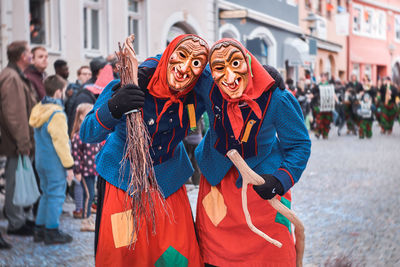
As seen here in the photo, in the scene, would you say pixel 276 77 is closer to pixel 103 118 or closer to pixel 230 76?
pixel 230 76

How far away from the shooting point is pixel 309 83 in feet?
61.0

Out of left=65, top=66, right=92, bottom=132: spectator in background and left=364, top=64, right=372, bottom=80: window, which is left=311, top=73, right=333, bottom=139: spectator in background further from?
left=364, top=64, right=372, bottom=80: window

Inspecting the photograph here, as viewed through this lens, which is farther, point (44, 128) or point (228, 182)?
point (44, 128)

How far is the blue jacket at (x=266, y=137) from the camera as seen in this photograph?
2.87 m

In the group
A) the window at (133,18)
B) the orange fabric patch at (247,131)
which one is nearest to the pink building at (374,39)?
the window at (133,18)

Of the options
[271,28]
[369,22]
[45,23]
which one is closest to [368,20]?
[369,22]

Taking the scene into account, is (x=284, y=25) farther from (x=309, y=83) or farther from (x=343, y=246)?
(x=343, y=246)

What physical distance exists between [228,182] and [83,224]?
9.96ft

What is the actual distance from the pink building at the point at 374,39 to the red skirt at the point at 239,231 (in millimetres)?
32713

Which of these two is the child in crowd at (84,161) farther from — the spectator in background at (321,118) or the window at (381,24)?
the window at (381,24)

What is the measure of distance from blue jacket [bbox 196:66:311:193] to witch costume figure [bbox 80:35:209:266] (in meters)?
0.14

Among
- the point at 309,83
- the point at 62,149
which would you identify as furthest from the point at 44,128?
the point at 309,83

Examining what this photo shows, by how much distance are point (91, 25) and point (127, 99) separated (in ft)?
34.3

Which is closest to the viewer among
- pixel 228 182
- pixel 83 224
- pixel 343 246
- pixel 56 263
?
pixel 228 182
